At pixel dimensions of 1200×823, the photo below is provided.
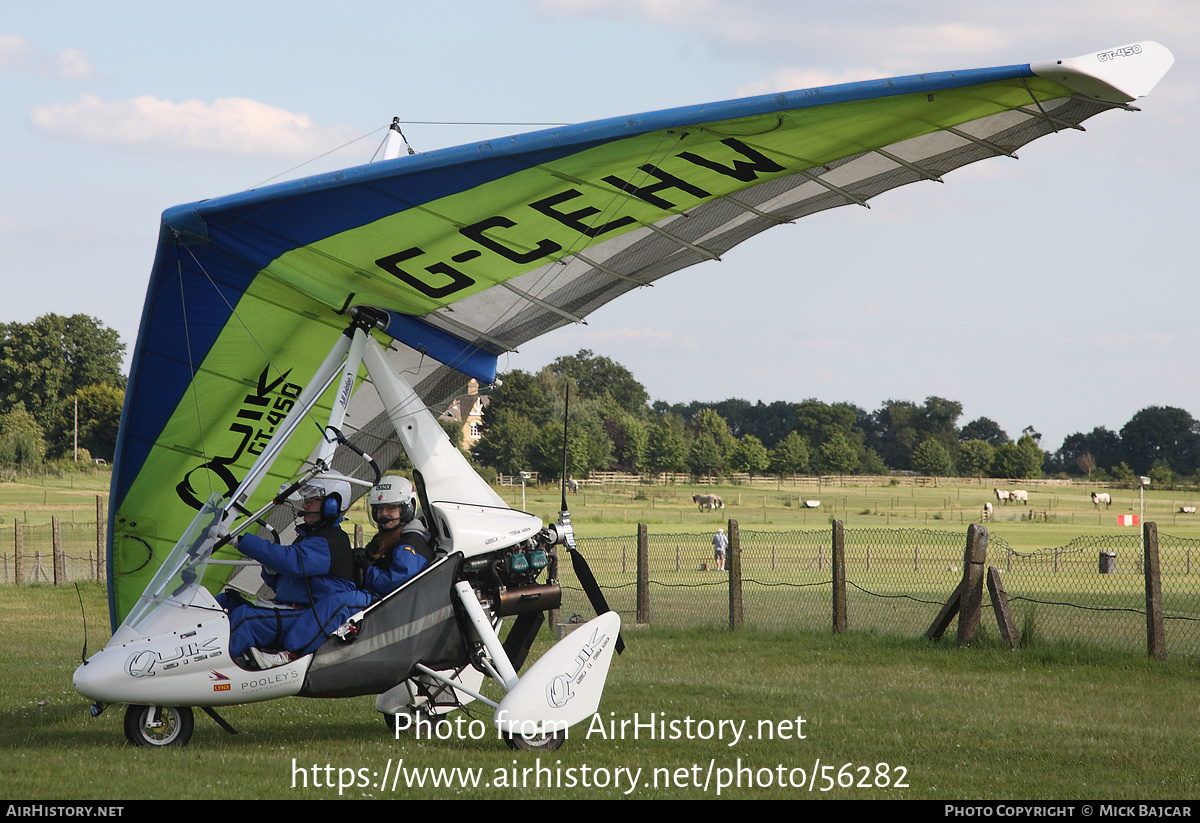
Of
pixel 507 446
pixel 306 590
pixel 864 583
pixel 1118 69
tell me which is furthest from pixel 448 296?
pixel 507 446

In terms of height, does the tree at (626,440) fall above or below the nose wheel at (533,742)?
above

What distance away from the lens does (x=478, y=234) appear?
289 inches

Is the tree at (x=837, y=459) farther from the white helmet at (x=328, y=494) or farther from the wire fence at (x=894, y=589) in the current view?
the white helmet at (x=328, y=494)

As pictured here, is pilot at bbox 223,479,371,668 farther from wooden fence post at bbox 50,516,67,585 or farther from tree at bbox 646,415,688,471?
tree at bbox 646,415,688,471

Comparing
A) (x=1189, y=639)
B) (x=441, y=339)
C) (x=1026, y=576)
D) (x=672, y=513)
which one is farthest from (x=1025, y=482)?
(x=441, y=339)

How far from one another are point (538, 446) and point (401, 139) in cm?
7690

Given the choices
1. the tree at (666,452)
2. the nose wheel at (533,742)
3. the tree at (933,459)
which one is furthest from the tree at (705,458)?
the nose wheel at (533,742)

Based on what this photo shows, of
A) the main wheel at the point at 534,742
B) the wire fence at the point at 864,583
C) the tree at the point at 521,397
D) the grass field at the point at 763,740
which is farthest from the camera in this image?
the tree at the point at 521,397

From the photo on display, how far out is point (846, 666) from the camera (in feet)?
35.7

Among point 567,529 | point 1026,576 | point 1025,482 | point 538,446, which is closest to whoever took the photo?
point 567,529

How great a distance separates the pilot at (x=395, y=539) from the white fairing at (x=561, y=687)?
3.56 ft

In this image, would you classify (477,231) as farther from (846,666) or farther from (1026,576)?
(1026,576)

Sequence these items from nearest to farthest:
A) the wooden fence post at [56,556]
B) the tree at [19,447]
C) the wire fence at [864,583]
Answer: the wire fence at [864,583]
the wooden fence post at [56,556]
the tree at [19,447]

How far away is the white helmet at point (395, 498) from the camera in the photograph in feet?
24.9
